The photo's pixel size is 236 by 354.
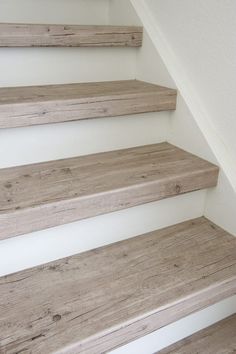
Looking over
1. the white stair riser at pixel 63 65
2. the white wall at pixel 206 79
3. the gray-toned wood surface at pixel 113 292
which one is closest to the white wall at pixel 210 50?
the white wall at pixel 206 79

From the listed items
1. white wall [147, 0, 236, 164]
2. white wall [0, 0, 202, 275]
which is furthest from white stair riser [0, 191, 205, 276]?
white wall [147, 0, 236, 164]

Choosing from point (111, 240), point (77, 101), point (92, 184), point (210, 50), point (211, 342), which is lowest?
point (211, 342)

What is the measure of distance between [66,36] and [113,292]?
885 millimetres

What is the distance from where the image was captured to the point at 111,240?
3.58 ft

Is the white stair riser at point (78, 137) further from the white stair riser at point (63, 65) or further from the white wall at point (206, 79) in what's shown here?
the white stair riser at point (63, 65)

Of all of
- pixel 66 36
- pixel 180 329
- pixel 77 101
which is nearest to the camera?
pixel 180 329

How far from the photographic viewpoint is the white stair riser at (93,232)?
0.95 meters

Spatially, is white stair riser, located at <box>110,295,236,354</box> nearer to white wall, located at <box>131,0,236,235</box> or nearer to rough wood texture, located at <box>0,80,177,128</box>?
white wall, located at <box>131,0,236,235</box>

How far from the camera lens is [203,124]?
1220 mm

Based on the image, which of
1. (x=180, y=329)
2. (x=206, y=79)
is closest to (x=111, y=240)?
(x=180, y=329)

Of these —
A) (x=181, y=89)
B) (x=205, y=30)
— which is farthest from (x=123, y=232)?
(x=205, y=30)

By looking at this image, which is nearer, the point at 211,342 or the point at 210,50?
Result: the point at 211,342

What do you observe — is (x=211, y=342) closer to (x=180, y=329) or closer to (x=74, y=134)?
(x=180, y=329)

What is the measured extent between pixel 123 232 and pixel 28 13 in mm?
1064
